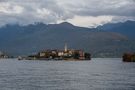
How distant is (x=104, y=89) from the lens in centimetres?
8819

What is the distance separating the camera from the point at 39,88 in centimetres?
9031

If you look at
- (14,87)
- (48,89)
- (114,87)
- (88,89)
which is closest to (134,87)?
(114,87)

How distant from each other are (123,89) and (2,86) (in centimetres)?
2475

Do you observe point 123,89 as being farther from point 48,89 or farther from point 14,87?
point 14,87

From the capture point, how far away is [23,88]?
3541 inches

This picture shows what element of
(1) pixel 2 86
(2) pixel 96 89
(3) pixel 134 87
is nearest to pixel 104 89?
(2) pixel 96 89

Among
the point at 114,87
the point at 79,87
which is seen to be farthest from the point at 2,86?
the point at 114,87

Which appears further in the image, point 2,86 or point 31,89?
point 2,86

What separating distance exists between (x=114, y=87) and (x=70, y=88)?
9.28 metres

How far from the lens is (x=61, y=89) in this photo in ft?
292

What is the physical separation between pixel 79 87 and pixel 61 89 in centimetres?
477

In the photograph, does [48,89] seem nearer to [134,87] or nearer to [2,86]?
[2,86]

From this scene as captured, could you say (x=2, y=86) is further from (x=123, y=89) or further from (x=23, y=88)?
(x=123, y=89)

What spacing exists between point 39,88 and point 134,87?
19.4 m
